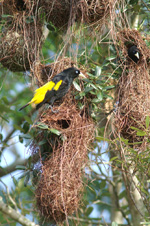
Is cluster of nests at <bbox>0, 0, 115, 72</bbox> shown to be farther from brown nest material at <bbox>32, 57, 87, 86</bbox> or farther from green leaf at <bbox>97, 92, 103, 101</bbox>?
green leaf at <bbox>97, 92, 103, 101</bbox>

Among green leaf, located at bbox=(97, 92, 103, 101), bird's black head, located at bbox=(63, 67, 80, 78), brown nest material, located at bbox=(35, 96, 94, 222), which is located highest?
bird's black head, located at bbox=(63, 67, 80, 78)

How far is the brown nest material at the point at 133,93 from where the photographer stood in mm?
2697

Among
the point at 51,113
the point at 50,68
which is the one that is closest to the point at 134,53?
the point at 50,68

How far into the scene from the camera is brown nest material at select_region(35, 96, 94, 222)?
2424 mm

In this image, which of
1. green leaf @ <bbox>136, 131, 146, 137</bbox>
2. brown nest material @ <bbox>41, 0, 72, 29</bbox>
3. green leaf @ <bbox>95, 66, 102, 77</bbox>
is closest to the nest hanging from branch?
brown nest material @ <bbox>41, 0, 72, 29</bbox>

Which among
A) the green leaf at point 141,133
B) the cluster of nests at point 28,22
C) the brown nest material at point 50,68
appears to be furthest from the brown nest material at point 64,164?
the cluster of nests at point 28,22

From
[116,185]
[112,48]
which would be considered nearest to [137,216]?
[116,185]

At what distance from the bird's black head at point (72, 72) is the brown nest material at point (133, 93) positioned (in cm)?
37

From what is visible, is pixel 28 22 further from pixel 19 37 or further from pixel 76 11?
pixel 76 11

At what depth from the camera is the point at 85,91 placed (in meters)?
A: 2.77

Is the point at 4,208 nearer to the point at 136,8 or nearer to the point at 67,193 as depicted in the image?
the point at 67,193

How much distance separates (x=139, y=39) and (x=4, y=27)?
3.84ft

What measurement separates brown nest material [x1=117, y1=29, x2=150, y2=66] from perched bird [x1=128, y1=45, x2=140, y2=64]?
0.09ft

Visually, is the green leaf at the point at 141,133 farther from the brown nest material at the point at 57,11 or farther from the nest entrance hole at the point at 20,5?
the nest entrance hole at the point at 20,5
